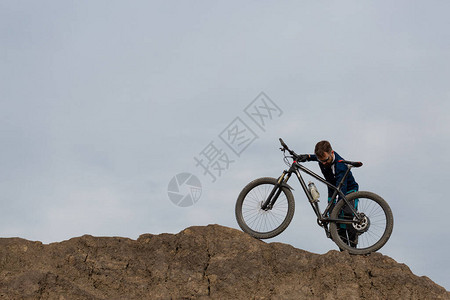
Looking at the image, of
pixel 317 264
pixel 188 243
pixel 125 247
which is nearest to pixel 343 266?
pixel 317 264

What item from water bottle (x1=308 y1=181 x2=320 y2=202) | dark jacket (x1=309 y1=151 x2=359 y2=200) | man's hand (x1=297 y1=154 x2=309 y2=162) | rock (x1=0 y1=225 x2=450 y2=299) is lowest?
rock (x1=0 y1=225 x2=450 y2=299)

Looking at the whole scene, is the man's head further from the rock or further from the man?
the rock

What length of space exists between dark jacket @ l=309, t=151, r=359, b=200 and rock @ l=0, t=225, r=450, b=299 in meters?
1.40

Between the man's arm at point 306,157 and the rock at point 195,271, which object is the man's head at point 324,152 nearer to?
the man's arm at point 306,157

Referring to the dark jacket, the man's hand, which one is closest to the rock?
the dark jacket

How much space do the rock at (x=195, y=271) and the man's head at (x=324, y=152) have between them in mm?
1773

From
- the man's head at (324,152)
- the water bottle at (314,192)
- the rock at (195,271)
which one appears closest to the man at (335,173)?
the man's head at (324,152)

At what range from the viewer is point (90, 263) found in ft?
31.4

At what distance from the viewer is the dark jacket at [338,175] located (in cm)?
1086

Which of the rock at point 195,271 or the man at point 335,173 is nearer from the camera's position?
the rock at point 195,271

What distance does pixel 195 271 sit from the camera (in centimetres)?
956

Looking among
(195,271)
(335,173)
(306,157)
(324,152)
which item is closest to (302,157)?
(306,157)

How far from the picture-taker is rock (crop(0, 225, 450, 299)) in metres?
9.18

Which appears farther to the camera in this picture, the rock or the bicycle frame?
the bicycle frame
